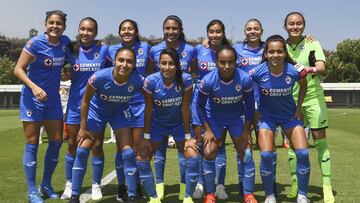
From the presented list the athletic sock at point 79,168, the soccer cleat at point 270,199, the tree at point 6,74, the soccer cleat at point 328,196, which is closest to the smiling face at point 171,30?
the athletic sock at point 79,168

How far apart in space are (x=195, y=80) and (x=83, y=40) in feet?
6.17

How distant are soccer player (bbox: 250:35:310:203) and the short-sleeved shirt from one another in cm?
45

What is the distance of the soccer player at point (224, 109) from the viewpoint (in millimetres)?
5797

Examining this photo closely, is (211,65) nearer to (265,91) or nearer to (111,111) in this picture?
(265,91)

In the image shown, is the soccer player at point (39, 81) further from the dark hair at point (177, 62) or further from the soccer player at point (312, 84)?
the soccer player at point (312, 84)

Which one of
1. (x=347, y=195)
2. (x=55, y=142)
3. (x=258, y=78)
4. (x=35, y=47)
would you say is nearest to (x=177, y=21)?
(x=258, y=78)

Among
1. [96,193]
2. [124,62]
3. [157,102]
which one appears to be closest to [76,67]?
[124,62]

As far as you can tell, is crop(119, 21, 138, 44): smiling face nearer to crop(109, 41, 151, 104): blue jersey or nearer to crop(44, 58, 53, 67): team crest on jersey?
crop(109, 41, 151, 104): blue jersey

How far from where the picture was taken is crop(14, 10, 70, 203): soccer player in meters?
6.08

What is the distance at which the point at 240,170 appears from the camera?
22.0ft

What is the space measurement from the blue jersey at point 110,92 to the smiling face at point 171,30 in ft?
3.37

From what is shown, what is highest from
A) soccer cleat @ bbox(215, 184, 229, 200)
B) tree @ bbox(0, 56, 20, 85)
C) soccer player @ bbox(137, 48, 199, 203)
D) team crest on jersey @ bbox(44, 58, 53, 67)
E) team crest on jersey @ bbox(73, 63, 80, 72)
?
tree @ bbox(0, 56, 20, 85)

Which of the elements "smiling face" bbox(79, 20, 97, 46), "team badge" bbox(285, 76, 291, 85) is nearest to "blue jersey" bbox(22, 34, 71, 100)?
"smiling face" bbox(79, 20, 97, 46)

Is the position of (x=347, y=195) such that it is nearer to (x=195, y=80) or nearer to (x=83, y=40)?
(x=195, y=80)
